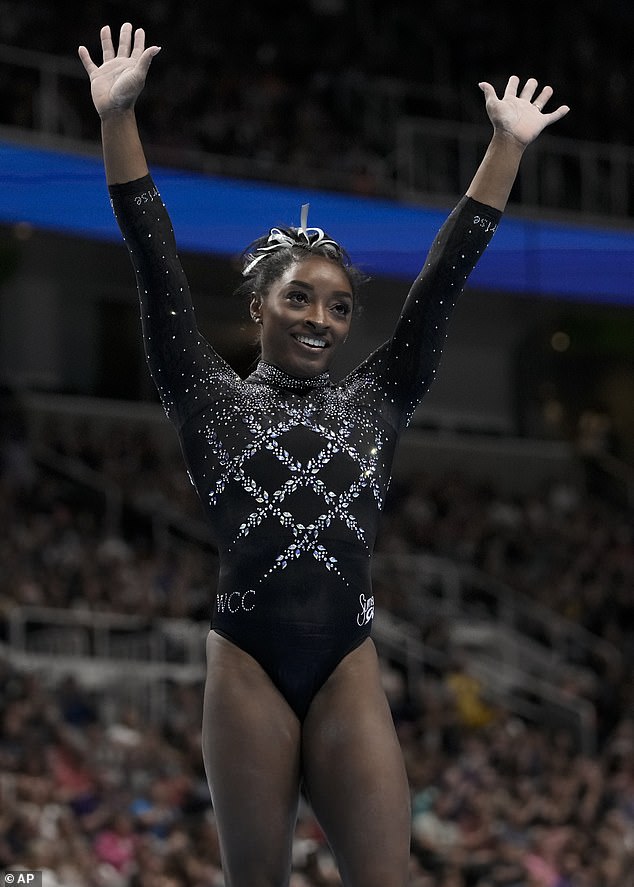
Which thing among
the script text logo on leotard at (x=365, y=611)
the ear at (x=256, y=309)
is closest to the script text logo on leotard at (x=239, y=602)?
the script text logo on leotard at (x=365, y=611)

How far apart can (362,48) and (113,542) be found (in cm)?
713

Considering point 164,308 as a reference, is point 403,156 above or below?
above

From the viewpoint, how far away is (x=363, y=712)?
2996mm

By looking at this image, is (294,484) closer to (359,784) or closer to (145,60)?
(359,784)

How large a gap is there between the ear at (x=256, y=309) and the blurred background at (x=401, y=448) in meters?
6.27

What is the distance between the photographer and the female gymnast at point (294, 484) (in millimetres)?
2934

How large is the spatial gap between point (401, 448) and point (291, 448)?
16.5 m

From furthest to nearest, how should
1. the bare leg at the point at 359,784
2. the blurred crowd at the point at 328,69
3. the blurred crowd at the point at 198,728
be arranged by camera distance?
the blurred crowd at the point at 328,69
the blurred crowd at the point at 198,728
the bare leg at the point at 359,784

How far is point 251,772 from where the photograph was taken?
9.62ft

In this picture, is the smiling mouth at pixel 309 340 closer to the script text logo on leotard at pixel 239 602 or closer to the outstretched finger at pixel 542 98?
the script text logo on leotard at pixel 239 602

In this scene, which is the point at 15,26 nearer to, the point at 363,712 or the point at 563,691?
the point at 563,691

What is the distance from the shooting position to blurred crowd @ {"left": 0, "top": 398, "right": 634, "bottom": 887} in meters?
10.1

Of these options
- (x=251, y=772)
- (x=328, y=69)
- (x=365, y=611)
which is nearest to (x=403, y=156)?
(x=328, y=69)

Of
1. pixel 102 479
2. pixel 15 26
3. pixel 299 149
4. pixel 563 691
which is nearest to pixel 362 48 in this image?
pixel 299 149
